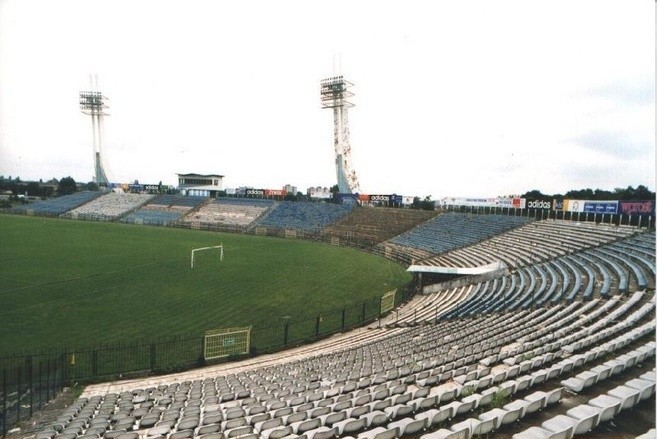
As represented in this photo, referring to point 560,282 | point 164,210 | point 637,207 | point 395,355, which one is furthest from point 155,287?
point 164,210

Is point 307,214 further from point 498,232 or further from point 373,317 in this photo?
point 373,317

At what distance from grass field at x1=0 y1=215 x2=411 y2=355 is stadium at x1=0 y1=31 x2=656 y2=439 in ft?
0.59

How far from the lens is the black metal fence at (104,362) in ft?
42.9

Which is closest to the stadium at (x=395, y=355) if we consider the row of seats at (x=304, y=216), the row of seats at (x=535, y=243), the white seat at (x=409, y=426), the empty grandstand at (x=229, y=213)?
the white seat at (x=409, y=426)

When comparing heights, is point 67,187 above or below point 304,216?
above

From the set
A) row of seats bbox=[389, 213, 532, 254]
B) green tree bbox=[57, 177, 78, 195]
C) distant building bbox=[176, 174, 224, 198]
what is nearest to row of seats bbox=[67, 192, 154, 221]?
distant building bbox=[176, 174, 224, 198]

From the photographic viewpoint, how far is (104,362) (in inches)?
682

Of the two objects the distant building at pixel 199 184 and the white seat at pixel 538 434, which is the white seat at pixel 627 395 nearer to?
the white seat at pixel 538 434

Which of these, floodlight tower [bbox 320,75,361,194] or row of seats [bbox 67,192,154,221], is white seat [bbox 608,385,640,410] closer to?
floodlight tower [bbox 320,75,361,194]

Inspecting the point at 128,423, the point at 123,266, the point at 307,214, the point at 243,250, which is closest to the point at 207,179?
the point at 307,214

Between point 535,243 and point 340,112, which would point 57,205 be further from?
point 535,243

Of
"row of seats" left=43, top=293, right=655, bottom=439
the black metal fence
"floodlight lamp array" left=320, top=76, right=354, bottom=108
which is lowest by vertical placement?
the black metal fence

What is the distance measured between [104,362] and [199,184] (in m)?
92.1

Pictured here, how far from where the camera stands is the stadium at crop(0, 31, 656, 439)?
8867 millimetres
